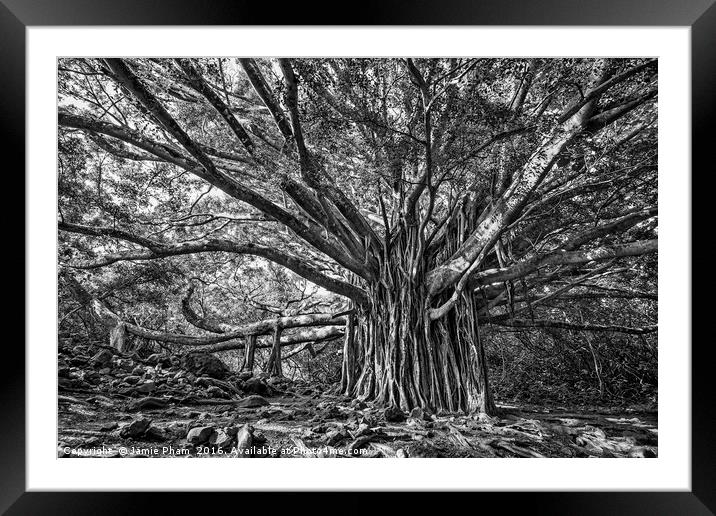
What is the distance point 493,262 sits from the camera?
11.1 feet

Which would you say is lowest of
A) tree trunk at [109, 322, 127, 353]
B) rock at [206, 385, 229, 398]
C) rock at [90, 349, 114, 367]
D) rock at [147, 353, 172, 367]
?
rock at [206, 385, 229, 398]

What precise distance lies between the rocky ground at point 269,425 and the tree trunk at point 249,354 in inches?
16.3

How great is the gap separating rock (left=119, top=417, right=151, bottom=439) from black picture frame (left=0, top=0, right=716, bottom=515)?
1.71 feet

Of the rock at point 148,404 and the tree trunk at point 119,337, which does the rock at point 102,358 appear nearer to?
the tree trunk at point 119,337

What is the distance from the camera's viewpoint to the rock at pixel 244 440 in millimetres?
2383

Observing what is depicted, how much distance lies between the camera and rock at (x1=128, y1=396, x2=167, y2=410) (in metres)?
2.66

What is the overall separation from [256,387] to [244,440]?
90 centimetres

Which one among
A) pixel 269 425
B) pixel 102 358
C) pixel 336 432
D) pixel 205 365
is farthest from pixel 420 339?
pixel 102 358

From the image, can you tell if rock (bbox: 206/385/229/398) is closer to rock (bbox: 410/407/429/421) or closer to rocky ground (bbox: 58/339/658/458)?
rocky ground (bbox: 58/339/658/458)

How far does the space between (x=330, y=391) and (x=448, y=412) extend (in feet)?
3.34

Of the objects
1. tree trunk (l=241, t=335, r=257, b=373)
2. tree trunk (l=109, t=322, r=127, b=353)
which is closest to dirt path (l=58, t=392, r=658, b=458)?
tree trunk (l=109, t=322, r=127, b=353)
